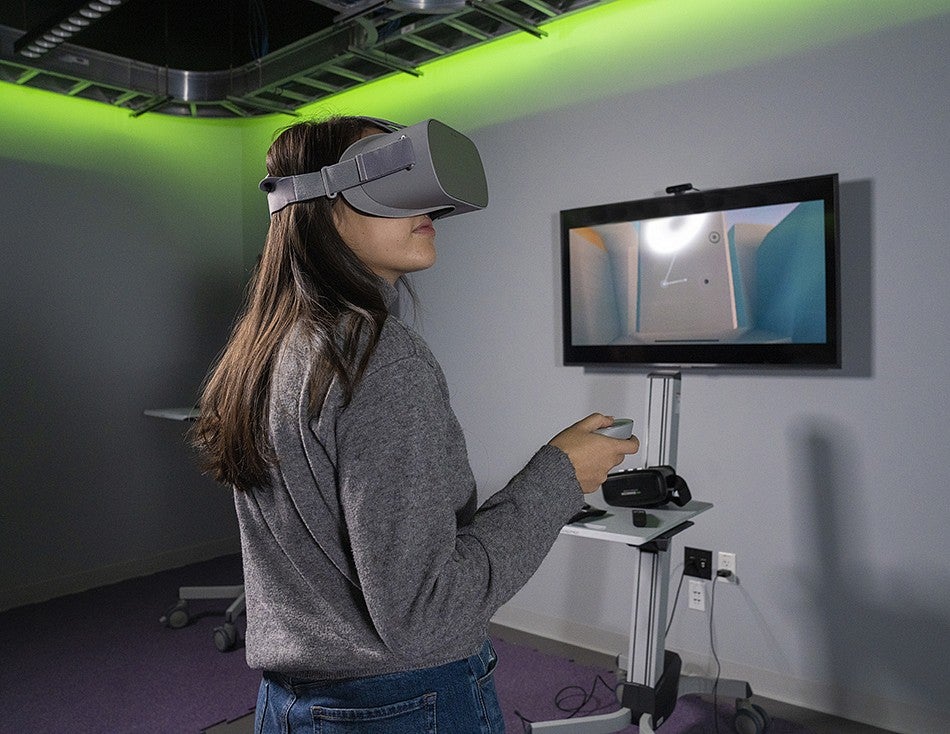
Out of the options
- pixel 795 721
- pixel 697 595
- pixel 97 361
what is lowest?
pixel 795 721

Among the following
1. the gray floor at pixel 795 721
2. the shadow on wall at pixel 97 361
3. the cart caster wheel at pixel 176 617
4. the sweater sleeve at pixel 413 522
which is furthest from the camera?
the shadow on wall at pixel 97 361

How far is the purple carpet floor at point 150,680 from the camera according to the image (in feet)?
9.37

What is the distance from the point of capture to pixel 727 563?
3.07 m

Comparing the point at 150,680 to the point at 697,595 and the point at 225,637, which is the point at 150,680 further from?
the point at 697,595

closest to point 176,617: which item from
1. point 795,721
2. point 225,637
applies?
point 225,637

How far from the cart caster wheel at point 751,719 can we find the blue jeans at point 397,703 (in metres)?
2.07

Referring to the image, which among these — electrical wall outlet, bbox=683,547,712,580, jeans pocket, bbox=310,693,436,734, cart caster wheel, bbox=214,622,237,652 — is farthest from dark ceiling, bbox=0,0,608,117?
jeans pocket, bbox=310,693,436,734

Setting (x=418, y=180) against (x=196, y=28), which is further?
(x=196, y=28)

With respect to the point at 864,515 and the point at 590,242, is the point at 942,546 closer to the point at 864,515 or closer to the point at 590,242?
the point at 864,515

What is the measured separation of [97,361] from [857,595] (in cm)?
390

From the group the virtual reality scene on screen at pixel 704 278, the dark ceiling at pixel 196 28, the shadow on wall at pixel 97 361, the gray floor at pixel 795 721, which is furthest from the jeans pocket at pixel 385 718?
the shadow on wall at pixel 97 361

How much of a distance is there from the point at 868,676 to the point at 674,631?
0.72 metres

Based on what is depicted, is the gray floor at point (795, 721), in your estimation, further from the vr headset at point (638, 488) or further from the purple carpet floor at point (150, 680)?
the vr headset at point (638, 488)

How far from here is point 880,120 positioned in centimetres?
266
